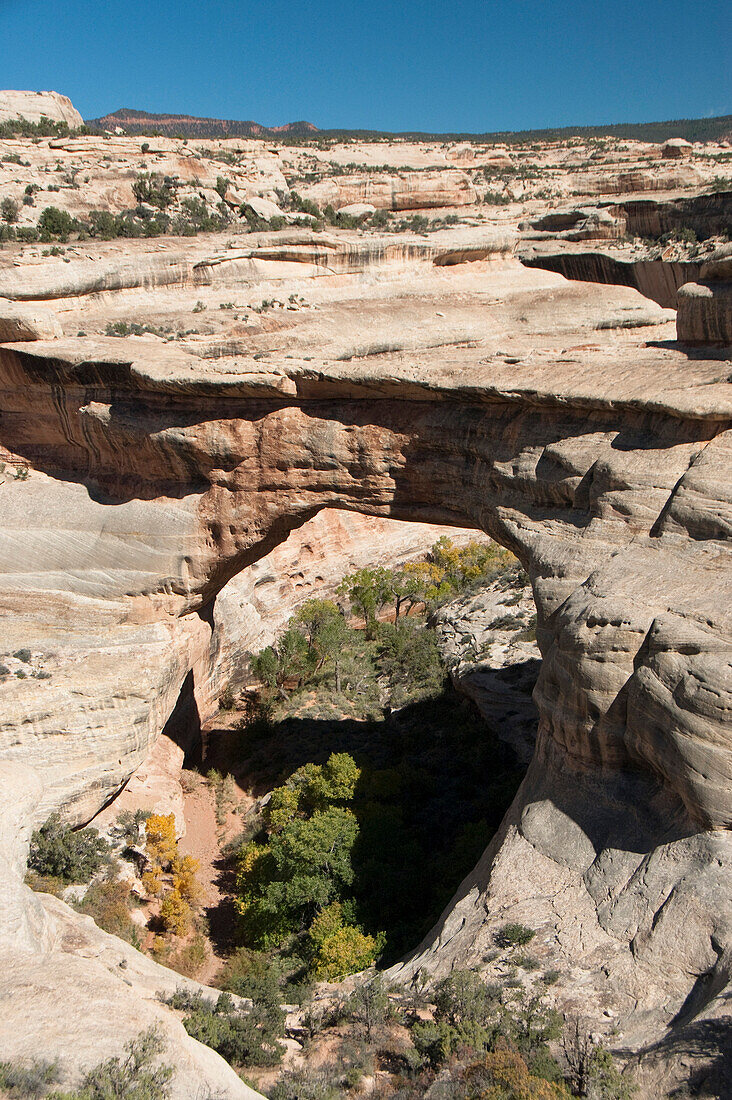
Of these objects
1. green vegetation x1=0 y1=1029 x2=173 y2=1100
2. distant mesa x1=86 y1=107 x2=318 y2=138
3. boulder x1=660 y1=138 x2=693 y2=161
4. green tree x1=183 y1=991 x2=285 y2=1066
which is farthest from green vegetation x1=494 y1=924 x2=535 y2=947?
distant mesa x1=86 y1=107 x2=318 y2=138

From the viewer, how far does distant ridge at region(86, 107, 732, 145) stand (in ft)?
152

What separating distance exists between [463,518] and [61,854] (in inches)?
352

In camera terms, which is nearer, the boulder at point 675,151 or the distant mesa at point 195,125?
the boulder at point 675,151

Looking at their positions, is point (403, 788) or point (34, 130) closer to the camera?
point (403, 788)

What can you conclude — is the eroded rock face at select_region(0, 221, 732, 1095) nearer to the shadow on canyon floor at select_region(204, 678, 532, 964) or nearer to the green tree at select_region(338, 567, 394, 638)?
the shadow on canyon floor at select_region(204, 678, 532, 964)

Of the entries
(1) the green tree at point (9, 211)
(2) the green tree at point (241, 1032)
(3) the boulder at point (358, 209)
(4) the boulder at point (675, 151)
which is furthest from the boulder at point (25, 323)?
(4) the boulder at point (675, 151)

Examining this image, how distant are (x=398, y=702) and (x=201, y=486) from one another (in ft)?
28.6

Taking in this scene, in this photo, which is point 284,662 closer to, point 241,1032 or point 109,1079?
point 241,1032

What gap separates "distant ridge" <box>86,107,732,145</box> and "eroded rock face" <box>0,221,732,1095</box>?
21.6m

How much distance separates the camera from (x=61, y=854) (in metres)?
12.5

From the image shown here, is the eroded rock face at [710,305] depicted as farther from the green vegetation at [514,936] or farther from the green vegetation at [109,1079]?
the green vegetation at [109,1079]

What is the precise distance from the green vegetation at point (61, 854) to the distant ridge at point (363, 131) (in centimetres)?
2865

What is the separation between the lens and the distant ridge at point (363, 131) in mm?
46447

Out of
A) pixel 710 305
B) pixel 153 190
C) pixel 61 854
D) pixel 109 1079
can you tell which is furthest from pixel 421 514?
pixel 153 190
